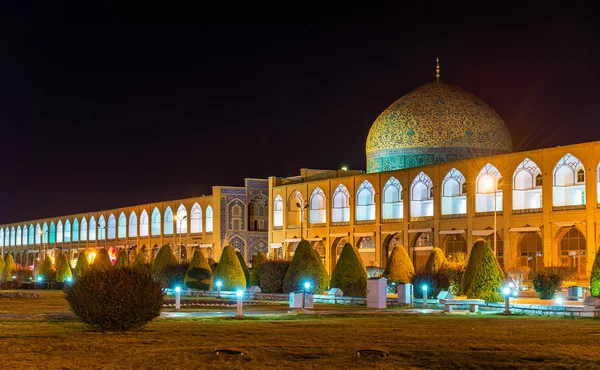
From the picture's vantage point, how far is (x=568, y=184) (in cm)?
3562

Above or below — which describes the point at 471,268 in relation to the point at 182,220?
below

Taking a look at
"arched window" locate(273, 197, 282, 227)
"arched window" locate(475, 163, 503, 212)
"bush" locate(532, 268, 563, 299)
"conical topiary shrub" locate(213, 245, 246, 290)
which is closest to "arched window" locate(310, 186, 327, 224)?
"arched window" locate(273, 197, 282, 227)

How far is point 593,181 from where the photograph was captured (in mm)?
33812

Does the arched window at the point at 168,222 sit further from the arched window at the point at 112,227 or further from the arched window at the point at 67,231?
the arched window at the point at 67,231

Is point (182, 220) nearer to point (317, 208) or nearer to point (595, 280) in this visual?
point (317, 208)

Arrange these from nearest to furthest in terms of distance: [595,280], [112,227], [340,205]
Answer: [595,280] < [340,205] < [112,227]

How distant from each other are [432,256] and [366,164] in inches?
849

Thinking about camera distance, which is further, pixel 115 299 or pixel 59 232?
pixel 59 232

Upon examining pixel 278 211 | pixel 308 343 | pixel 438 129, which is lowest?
pixel 308 343

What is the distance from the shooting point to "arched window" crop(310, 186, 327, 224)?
1999 inches

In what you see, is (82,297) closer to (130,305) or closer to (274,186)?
(130,305)

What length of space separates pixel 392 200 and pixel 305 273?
1655 centimetres

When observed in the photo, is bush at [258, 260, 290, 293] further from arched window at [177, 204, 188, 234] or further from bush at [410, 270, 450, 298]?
arched window at [177, 204, 188, 234]

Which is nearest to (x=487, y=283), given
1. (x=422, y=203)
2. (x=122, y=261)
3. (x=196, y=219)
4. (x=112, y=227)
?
(x=122, y=261)
